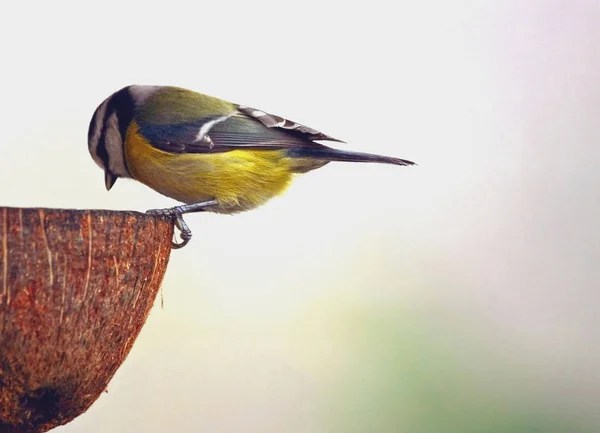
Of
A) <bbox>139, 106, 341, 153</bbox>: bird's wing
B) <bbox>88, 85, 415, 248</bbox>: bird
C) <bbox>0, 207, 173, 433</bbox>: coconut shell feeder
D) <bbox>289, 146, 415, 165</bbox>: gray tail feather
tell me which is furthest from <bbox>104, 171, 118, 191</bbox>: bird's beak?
<bbox>0, 207, 173, 433</bbox>: coconut shell feeder

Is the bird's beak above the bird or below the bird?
below

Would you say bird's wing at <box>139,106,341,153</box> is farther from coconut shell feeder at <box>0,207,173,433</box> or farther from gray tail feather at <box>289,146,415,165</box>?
coconut shell feeder at <box>0,207,173,433</box>

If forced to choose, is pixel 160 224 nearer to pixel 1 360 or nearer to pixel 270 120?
pixel 1 360

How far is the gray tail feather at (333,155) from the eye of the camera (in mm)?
1212

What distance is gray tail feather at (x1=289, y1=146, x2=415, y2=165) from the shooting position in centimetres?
121

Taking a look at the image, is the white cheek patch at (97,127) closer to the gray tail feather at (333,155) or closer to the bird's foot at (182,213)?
the bird's foot at (182,213)

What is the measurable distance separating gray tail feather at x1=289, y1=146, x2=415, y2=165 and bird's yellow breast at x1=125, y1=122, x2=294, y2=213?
0.03 metres

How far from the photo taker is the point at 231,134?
49.8 inches

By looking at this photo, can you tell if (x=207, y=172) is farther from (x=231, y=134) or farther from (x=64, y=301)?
(x=64, y=301)

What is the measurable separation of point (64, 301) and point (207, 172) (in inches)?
19.6

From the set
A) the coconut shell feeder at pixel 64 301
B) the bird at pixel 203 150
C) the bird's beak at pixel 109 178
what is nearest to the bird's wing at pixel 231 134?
the bird at pixel 203 150

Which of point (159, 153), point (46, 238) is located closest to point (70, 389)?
point (46, 238)

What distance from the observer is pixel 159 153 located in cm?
122

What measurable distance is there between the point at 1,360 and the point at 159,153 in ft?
1.73
